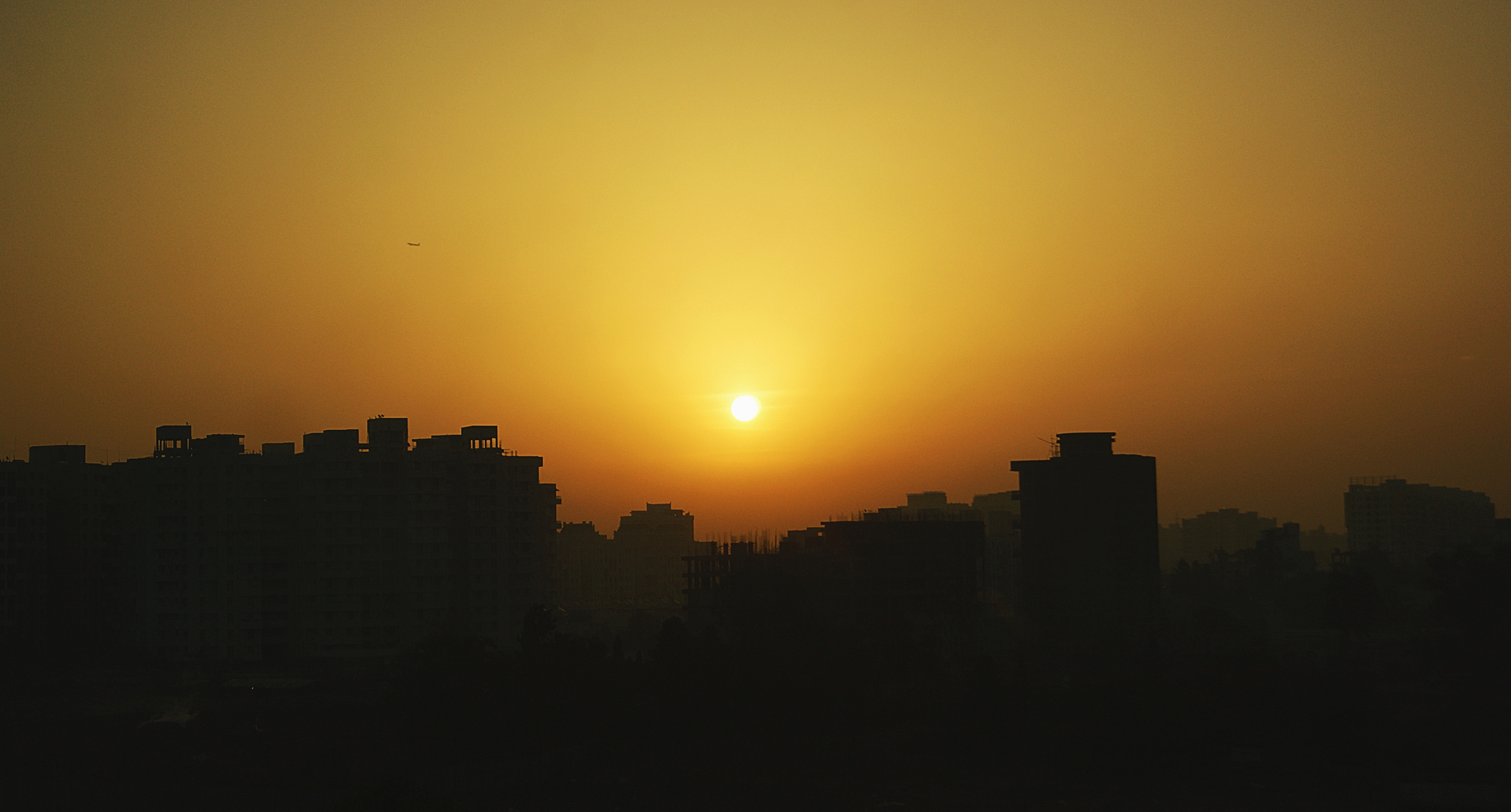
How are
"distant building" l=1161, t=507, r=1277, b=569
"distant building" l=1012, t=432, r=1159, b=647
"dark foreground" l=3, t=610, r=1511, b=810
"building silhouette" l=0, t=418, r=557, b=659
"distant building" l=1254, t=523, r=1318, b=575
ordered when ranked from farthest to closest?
"distant building" l=1161, t=507, r=1277, b=569
"distant building" l=1254, t=523, r=1318, b=575
"distant building" l=1012, t=432, r=1159, b=647
"building silhouette" l=0, t=418, r=557, b=659
"dark foreground" l=3, t=610, r=1511, b=810

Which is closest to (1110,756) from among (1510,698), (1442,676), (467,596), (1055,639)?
(1510,698)

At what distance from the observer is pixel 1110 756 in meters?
32.0

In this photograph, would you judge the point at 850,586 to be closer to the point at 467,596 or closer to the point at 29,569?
the point at 467,596

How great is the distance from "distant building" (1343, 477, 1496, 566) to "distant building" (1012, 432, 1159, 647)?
71019 mm

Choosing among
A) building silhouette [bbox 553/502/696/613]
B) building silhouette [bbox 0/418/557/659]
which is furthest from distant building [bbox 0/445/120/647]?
building silhouette [bbox 553/502/696/613]

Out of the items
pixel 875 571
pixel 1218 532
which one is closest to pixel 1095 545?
pixel 875 571

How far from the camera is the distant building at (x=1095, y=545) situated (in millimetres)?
57188

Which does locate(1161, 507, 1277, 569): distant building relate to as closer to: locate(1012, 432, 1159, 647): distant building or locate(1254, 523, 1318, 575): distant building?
locate(1254, 523, 1318, 575): distant building

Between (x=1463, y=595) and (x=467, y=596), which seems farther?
(x=467, y=596)

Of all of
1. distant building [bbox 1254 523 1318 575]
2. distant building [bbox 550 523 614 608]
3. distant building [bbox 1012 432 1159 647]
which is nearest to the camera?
distant building [bbox 1012 432 1159 647]

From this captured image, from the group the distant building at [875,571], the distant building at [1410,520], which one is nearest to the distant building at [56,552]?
the distant building at [875,571]

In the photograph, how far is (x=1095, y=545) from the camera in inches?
2274

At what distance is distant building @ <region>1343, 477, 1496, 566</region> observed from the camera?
119 m

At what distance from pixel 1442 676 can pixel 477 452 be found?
40.7 metres
